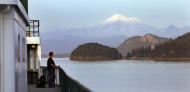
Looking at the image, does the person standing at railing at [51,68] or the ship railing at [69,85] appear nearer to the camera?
the ship railing at [69,85]

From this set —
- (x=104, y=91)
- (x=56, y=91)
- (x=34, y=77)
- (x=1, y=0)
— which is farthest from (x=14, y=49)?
(x=104, y=91)

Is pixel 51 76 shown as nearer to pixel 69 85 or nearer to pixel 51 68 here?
pixel 51 68

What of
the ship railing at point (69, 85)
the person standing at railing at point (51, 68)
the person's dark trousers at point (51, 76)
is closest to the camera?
the ship railing at point (69, 85)

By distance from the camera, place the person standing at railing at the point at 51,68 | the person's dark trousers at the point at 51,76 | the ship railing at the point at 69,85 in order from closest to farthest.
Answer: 1. the ship railing at the point at 69,85
2. the person standing at railing at the point at 51,68
3. the person's dark trousers at the point at 51,76

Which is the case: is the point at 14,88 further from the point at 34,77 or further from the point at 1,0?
the point at 34,77

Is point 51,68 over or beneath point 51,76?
over

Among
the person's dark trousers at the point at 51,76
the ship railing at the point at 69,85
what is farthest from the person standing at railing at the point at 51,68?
the ship railing at the point at 69,85

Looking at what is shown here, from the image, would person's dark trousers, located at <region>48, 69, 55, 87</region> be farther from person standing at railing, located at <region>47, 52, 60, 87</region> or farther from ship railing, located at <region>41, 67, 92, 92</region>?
ship railing, located at <region>41, 67, 92, 92</region>

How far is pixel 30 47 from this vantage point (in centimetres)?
2538

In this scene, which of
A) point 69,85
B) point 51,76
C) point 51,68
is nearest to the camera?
point 69,85

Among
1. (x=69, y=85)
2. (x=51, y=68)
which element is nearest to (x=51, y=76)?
(x=51, y=68)

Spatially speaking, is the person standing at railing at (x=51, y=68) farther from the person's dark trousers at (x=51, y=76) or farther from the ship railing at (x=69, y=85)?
the ship railing at (x=69, y=85)

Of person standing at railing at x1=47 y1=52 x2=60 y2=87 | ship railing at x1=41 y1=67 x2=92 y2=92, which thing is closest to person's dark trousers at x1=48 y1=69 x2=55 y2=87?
person standing at railing at x1=47 y1=52 x2=60 y2=87

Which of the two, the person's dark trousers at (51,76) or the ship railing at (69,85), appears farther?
the person's dark trousers at (51,76)
